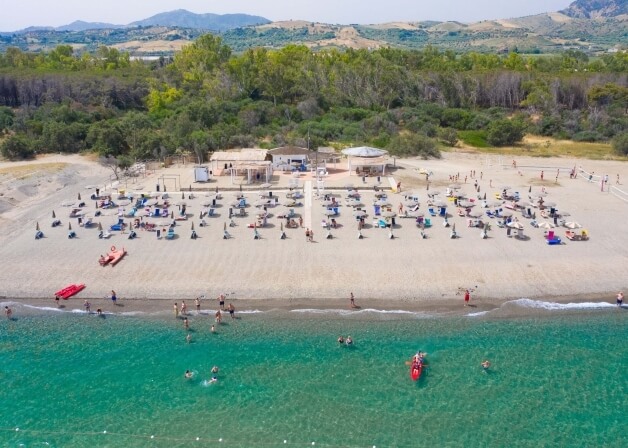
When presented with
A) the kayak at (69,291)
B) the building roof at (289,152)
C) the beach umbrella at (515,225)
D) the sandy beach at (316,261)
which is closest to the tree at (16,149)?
the sandy beach at (316,261)

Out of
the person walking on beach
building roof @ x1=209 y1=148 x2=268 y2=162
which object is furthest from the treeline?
the person walking on beach

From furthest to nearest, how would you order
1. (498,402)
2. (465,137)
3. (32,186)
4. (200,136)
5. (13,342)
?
1. (465,137)
2. (200,136)
3. (32,186)
4. (13,342)
5. (498,402)

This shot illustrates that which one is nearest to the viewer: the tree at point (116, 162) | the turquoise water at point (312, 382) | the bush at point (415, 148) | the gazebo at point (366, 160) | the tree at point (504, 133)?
the turquoise water at point (312, 382)

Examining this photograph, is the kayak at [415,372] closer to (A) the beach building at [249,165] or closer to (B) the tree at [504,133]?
(A) the beach building at [249,165]

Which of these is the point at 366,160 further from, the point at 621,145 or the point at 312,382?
the point at 312,382

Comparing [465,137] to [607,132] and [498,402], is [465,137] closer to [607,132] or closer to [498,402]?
[607,132]

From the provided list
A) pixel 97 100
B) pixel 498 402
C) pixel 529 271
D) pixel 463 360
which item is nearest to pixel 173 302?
pixel 463 360

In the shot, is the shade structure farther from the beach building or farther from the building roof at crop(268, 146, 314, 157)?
the beach building
